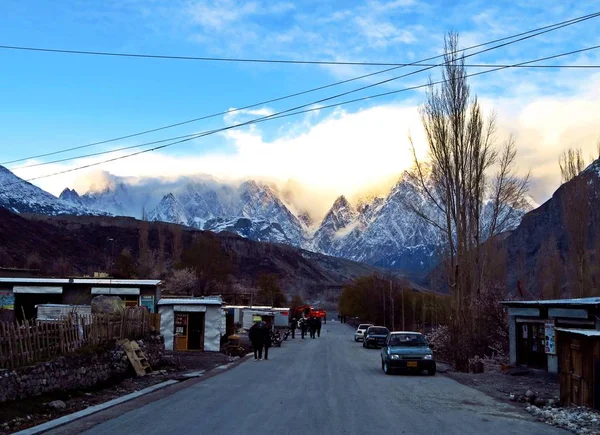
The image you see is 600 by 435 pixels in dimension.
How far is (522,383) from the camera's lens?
23.0m

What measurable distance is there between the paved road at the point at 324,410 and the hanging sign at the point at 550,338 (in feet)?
15.6

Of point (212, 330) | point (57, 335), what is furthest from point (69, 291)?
point (57, 335)

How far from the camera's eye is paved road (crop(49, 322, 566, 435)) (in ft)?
39.5

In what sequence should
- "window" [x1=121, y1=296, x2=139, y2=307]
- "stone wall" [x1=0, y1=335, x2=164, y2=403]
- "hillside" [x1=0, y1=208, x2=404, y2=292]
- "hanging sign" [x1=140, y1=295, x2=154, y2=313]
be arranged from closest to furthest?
"stone wall" [x1=0, y1=335, x2=164, y2=403], "hanging sign" [x1=140, y1=295, x2=154, y2=313], "window" [x1=121, y1=296, x2=139, y2=307], "hillside" [x1=0, y1=208, x2=404, y2=292]

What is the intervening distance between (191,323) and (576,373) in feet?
102

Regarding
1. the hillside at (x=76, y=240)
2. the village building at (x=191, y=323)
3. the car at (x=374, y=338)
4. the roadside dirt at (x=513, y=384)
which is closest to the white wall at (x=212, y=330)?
the village building at (x=191, y=323)

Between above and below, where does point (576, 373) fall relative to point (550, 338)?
below

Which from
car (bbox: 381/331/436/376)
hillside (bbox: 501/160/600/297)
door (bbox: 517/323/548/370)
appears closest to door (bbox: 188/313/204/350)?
car (bbox: 381/331/436/376)

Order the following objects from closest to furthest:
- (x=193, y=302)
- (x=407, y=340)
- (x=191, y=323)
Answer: (x=407, y=340), (x=193, y=302), (x=191, y=323)

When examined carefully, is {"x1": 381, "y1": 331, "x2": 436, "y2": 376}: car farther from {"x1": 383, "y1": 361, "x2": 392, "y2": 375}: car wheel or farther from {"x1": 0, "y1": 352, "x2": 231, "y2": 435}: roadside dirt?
{"x1": 0, "y1": 352, "x2": 231, "y2": 435}: roadside dirt

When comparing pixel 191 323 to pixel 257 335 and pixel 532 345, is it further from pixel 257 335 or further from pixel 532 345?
pixel 532 345

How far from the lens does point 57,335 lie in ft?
61.2

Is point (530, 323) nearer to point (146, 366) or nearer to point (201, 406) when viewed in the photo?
point (146, 366)

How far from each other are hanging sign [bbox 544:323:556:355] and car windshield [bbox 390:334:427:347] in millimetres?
4470
